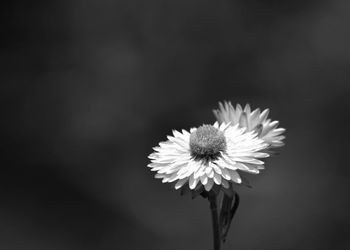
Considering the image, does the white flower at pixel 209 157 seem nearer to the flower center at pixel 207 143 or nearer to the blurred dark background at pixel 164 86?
the flower center at pixel 207 143

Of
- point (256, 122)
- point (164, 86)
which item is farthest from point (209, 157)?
point (164, 86)

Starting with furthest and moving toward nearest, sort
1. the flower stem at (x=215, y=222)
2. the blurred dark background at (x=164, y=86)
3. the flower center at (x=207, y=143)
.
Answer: the blurred dark background at (x=164, y=86), the flower center at (x=207, y=143), the flower stem at (x=215, y=222)

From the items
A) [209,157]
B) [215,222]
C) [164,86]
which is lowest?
[215,222]

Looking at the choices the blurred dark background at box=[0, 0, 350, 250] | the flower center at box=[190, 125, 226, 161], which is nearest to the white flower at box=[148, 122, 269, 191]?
the flower center at box=[190, 125, 226, 161]

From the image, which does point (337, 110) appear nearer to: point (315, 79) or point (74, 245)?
point (315, 79)

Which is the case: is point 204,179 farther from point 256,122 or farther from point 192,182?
point 256,122

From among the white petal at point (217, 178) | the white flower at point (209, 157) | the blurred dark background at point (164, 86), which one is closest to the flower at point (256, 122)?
the white flower at point (209, 157)

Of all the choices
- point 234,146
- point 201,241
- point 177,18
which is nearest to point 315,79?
point 177,18
